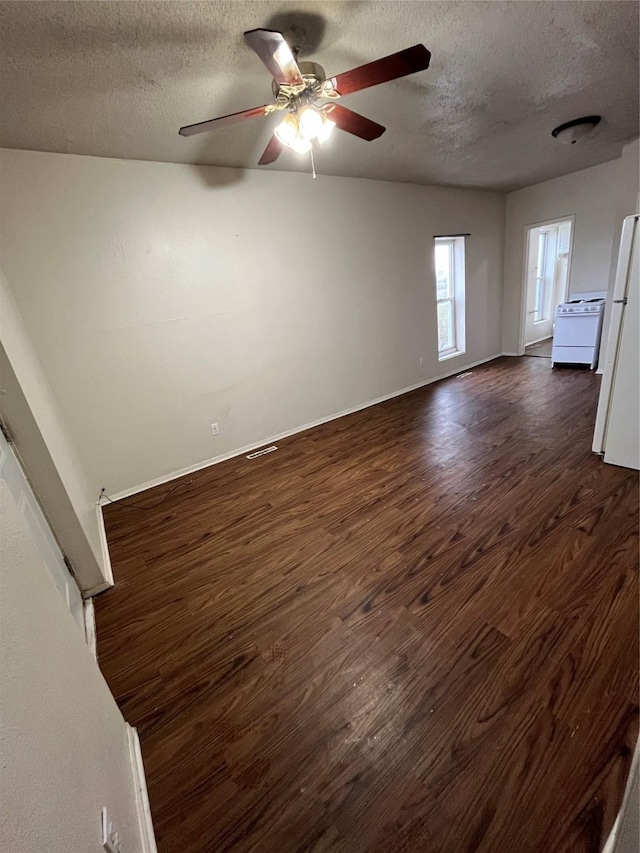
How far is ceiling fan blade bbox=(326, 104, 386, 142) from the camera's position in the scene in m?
1.67

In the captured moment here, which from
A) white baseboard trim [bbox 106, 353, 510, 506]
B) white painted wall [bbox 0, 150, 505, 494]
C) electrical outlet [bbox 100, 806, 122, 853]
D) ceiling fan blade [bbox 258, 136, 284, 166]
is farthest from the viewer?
white baseboard trim [bbox 106, 353, 510, 506]

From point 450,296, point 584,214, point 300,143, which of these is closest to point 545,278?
point 584,214

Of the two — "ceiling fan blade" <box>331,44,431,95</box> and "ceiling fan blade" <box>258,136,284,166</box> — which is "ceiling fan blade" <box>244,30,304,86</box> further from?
"ceiling fan blade" <box>258,136,284,166</box>

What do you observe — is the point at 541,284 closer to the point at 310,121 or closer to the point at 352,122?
the point at 352,122

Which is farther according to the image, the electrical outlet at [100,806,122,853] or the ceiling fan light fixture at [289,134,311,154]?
the ceiling fan light fixture at [289,134,311,154]

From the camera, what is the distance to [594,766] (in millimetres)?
1047

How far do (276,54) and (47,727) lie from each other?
211cm

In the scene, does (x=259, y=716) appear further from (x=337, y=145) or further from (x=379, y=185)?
(x=379, y=185)

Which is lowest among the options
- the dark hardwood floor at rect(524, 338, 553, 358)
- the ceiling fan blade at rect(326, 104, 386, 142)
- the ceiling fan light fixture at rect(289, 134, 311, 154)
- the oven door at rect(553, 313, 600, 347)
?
the dark hardwood floor at rect(524, 338, 553, 358)

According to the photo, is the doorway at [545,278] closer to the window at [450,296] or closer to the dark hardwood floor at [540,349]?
the dark hardwood floor at [540,349]

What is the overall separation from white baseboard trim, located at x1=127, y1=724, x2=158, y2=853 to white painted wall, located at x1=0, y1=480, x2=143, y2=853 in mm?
40

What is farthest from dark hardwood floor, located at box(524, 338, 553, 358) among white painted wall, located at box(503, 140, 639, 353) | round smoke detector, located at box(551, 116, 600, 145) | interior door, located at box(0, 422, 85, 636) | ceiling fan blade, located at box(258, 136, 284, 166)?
interior door, located at box(0, 422, 85, 636)

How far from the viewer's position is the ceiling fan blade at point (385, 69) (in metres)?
1.24

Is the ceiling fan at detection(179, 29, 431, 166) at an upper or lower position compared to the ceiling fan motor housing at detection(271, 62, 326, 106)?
lower
